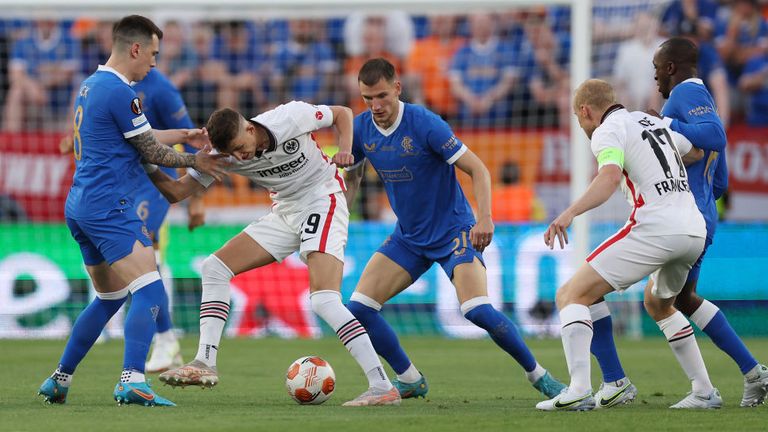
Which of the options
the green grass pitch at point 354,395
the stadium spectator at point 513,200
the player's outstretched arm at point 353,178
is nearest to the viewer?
the green grass pitch at point 354,395

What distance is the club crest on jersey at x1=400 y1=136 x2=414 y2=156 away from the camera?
802 centimetres

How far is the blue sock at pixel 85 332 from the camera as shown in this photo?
25.1 feet

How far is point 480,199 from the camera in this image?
761 cm

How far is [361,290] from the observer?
8.24 meters

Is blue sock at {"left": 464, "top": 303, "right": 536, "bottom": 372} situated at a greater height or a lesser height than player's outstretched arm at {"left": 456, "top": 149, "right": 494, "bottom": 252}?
lesser

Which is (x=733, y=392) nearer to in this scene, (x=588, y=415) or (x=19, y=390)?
(x=588, y=415)

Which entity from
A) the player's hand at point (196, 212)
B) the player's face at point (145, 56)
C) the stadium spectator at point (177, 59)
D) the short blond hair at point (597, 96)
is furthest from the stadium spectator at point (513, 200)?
the player's face at point (145, 56)

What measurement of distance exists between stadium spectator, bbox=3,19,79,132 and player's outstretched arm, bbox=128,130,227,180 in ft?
31.9

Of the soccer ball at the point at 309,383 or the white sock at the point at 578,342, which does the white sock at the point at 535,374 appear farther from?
the soccer ball at the point at 309,383

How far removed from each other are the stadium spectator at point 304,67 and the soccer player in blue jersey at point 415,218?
8.81 m

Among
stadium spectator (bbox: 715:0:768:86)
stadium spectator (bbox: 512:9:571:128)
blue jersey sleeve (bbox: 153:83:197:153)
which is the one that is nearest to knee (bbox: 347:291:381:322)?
blue jersey sleeve (bbox: 153:83:197:153)

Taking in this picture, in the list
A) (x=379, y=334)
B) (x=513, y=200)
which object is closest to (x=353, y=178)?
(x=379, y=334)

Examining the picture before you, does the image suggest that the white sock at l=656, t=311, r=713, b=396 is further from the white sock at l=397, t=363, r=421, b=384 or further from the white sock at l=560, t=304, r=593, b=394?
the white sock at l=397, t=363, r=421, b=384

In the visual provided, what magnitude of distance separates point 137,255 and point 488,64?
1091 cm
